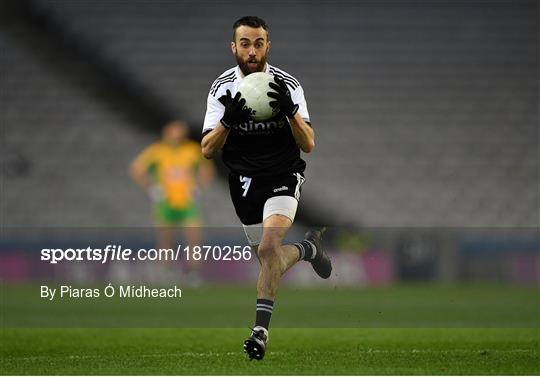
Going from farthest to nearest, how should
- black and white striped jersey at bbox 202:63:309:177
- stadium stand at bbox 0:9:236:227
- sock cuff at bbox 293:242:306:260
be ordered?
1. stadium stand at bbox 0:9:236:227
2. sock cuff at bbox 293:242:306:260
3. black and white striped jersey at bbox 202:63:309:177

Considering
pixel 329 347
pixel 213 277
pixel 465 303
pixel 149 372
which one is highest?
pixel 213 277

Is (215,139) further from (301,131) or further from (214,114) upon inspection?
(301,131)

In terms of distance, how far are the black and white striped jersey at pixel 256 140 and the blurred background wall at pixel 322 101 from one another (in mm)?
12530

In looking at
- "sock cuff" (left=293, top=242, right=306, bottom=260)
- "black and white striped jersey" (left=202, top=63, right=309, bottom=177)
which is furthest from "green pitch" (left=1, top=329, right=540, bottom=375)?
"black and white striped jersey" (left=202, top=63, right=309, bottom=177)

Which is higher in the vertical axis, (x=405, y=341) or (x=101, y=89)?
(x=101, y=89)

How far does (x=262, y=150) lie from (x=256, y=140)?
0.25ft

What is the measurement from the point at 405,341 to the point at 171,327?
7.63 ft

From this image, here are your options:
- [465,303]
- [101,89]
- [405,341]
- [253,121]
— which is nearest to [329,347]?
[405,341]

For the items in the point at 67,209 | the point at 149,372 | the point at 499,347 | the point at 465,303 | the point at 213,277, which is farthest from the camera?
the point at 67,209

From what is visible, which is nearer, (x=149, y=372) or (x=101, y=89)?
(x=149, y=372)

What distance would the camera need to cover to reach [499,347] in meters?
7.82

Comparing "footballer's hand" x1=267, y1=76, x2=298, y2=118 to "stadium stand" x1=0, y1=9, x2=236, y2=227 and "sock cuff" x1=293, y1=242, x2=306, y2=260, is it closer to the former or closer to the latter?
"sock cuff" x1=293, y1=242, x2=306, y2=260

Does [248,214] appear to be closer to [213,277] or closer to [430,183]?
[213,277]

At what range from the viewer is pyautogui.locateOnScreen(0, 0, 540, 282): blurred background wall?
20359 millimetres
